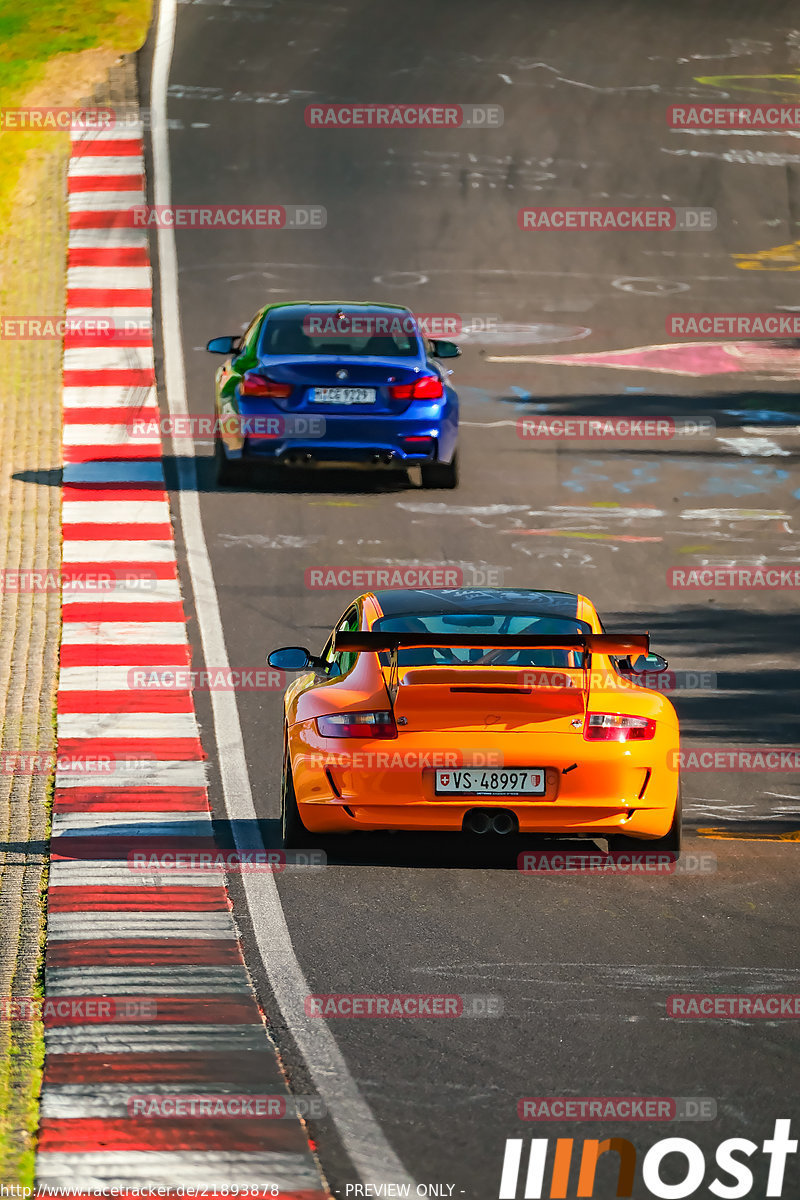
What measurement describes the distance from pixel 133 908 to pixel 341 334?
355 inches

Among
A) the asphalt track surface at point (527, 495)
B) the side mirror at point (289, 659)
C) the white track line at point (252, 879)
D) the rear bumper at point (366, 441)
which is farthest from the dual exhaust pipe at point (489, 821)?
the rear bumper at point (366, 441)

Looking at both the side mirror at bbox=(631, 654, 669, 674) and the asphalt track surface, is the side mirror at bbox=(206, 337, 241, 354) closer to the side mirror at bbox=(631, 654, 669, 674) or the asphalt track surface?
the asphalt track surface

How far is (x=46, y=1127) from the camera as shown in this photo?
263 inches

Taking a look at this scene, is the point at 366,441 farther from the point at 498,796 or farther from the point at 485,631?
the point at 498,796

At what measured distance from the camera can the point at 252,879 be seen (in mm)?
10016

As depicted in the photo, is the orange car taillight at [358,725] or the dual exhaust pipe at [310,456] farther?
the dual exhaust pipe at [310,456]

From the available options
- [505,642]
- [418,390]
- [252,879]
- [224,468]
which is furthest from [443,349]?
[252,879]

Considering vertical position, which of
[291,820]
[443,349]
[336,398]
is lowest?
[291,820]

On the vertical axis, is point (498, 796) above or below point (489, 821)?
above

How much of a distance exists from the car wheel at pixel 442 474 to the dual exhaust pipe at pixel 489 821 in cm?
890

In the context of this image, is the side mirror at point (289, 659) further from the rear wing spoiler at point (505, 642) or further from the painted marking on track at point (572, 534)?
the painted marking on track at point (572, 534)

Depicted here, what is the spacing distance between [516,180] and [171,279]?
645 cm

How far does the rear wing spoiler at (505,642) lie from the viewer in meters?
A: 9.68

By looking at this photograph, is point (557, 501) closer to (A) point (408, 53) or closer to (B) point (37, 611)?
(B) point (37, 611)
